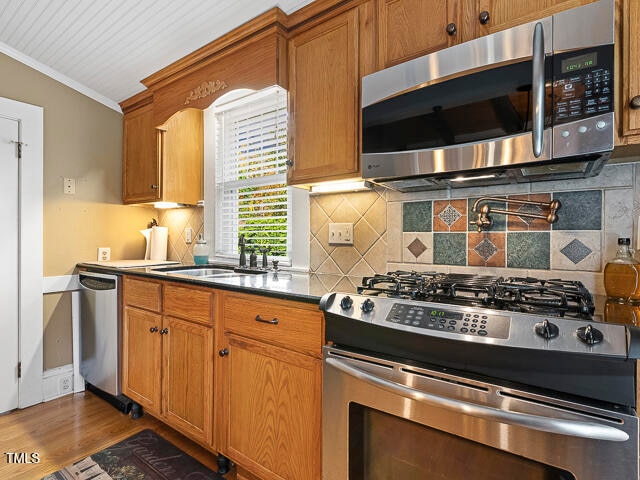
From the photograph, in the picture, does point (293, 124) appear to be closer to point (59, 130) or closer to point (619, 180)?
point (619, 180)

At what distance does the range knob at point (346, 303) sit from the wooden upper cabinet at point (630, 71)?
0.95m

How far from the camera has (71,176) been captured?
2.66 m

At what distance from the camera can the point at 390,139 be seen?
4.56 ft

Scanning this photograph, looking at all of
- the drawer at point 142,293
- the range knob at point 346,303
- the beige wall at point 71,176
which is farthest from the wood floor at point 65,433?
the range knob at point 346,303

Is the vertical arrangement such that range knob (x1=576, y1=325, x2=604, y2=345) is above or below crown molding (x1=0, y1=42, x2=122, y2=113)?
below

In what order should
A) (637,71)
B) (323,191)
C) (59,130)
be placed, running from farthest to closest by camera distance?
(59,130) → (323,191) → (637,71)

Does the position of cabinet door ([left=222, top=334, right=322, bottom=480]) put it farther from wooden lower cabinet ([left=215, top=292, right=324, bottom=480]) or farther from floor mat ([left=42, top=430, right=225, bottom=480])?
floor mat ([left=42, top=430, right=225, bottom=480])

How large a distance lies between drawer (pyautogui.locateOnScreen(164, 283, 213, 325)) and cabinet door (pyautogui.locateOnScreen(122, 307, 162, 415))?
6.1 inches

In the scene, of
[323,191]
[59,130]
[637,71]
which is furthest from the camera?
[59,130]

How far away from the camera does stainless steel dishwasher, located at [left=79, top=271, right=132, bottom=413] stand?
2.24 metres

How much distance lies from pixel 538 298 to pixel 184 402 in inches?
66.5

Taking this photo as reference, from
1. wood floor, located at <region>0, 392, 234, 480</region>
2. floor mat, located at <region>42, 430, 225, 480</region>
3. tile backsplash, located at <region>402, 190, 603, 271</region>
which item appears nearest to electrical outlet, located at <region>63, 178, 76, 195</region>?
wood floor, located at <region>0, 392, 234, 480</region>

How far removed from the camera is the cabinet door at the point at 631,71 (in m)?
1.00

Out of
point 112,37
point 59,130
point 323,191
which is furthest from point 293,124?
point 59,130
